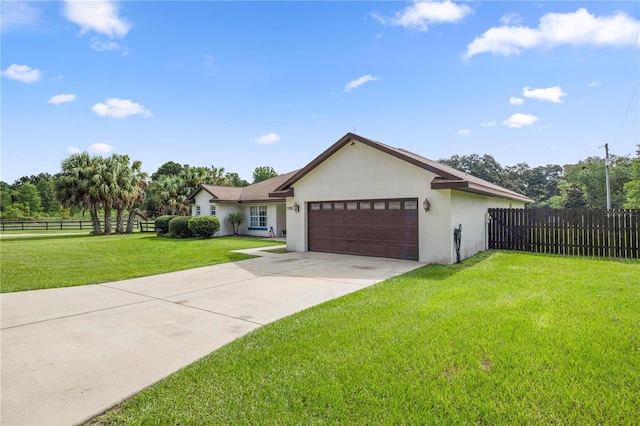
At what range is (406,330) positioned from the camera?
15.0ft

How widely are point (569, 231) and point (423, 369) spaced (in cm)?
1204

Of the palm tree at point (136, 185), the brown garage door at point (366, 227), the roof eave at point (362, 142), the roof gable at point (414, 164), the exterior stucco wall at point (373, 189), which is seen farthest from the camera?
the palm tree at point (136, 185)

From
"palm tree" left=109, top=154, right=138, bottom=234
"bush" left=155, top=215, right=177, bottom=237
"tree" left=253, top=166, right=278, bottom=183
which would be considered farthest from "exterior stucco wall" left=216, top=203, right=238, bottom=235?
"tree" left=253, top=166, right=278, bottom=183

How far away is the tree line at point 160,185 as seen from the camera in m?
25.0

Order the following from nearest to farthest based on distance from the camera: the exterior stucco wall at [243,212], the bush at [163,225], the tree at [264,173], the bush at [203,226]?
the bush at [203,226]
the exterior stucco wall at [243,212]
the bush at [163,225]
the tree at [264,173]

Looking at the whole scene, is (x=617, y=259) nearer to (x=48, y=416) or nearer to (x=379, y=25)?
(x=379, y=25)

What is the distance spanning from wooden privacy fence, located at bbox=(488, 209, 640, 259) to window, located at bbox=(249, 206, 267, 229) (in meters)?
13.5

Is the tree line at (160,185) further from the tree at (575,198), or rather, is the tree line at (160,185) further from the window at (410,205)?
the window at (410,205)

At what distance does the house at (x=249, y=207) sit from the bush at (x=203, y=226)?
144cm

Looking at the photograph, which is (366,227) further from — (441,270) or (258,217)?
(258,217)

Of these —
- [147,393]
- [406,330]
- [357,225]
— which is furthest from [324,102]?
[147,393]

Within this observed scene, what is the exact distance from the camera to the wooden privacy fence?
11.3 metres

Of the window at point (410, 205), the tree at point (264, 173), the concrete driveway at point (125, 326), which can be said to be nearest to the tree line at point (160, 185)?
the tree at point (264, 173)

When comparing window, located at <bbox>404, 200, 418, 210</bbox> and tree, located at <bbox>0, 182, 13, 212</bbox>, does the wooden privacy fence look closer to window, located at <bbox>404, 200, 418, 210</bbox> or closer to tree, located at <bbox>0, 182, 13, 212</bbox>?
window, located at <bbox>404, 200, 418, 210</bbox>
